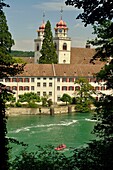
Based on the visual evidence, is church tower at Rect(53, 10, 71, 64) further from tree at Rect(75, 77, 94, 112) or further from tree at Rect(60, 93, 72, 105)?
tree at Rect(60, 93, 72, 105)

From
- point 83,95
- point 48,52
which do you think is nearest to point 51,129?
point 83,95

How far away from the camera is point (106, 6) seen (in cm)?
839

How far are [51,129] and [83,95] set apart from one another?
53.7 ft

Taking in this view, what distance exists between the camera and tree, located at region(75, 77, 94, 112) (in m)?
48.4

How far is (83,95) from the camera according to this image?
5156 cm

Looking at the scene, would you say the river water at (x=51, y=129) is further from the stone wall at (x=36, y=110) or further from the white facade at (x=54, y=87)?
the white facade at (x=54, y=87)

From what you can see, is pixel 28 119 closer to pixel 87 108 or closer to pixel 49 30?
pixel 87 108

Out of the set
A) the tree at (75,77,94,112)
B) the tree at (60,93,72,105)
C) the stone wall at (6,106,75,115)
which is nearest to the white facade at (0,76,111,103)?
the tree at (60,93,72,105)

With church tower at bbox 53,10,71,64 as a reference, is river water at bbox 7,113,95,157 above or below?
below

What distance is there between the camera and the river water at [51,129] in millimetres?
30078

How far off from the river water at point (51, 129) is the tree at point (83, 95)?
6.94ft

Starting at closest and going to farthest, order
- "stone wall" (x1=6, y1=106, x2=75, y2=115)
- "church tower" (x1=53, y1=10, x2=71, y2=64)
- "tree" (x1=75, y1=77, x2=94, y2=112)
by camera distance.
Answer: "stone wall" (x1=6, y1=106, x2=75, y2=115), "tree" (x1=75, y1=77, x2=94, y2=112), "church tower" (x1=53, y1=10, x2=71, y2=64)

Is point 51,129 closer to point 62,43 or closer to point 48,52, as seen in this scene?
point 48,52

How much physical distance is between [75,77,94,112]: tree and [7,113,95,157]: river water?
2117mm
